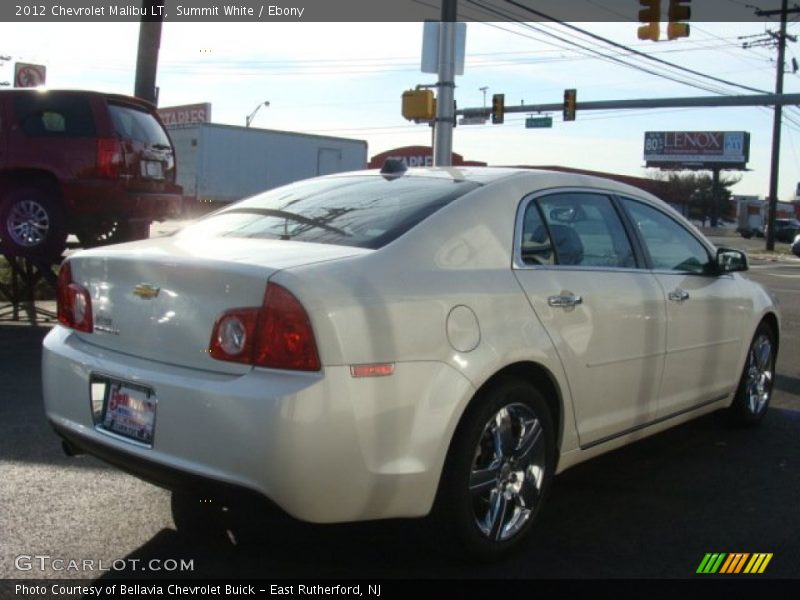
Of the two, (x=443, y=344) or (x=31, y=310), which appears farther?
(x=31, y=310)

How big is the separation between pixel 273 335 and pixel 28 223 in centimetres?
684

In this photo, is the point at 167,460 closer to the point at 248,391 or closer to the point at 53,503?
the point at 248,391

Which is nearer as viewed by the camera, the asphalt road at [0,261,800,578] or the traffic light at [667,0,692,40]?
the asphalt road at [0,261,800,578]

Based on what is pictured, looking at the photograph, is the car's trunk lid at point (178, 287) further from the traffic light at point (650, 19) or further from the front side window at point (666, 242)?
the traffic light at point (650, 19)

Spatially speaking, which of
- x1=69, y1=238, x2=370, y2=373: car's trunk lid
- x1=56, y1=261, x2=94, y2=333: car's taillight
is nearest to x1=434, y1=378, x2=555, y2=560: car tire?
x1=69, y1=238, x2=370, y2=373: car's trunk lid

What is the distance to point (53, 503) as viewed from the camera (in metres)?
4.07

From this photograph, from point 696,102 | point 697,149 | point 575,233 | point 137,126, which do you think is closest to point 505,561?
point 575,233

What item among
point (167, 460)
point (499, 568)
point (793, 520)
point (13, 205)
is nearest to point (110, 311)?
point (167, 460)

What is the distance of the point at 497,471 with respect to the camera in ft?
11.7

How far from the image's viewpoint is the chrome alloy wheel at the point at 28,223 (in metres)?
8.90

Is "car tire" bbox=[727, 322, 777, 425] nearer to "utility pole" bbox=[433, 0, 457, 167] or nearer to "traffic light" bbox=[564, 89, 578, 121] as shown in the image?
"utility pole" bbox=[433, 0, 457, 167]

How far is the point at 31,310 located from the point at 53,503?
5.82 m

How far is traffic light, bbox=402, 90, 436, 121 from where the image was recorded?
14758 millimetres

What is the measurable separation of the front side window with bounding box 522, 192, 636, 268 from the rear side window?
6021 mm
